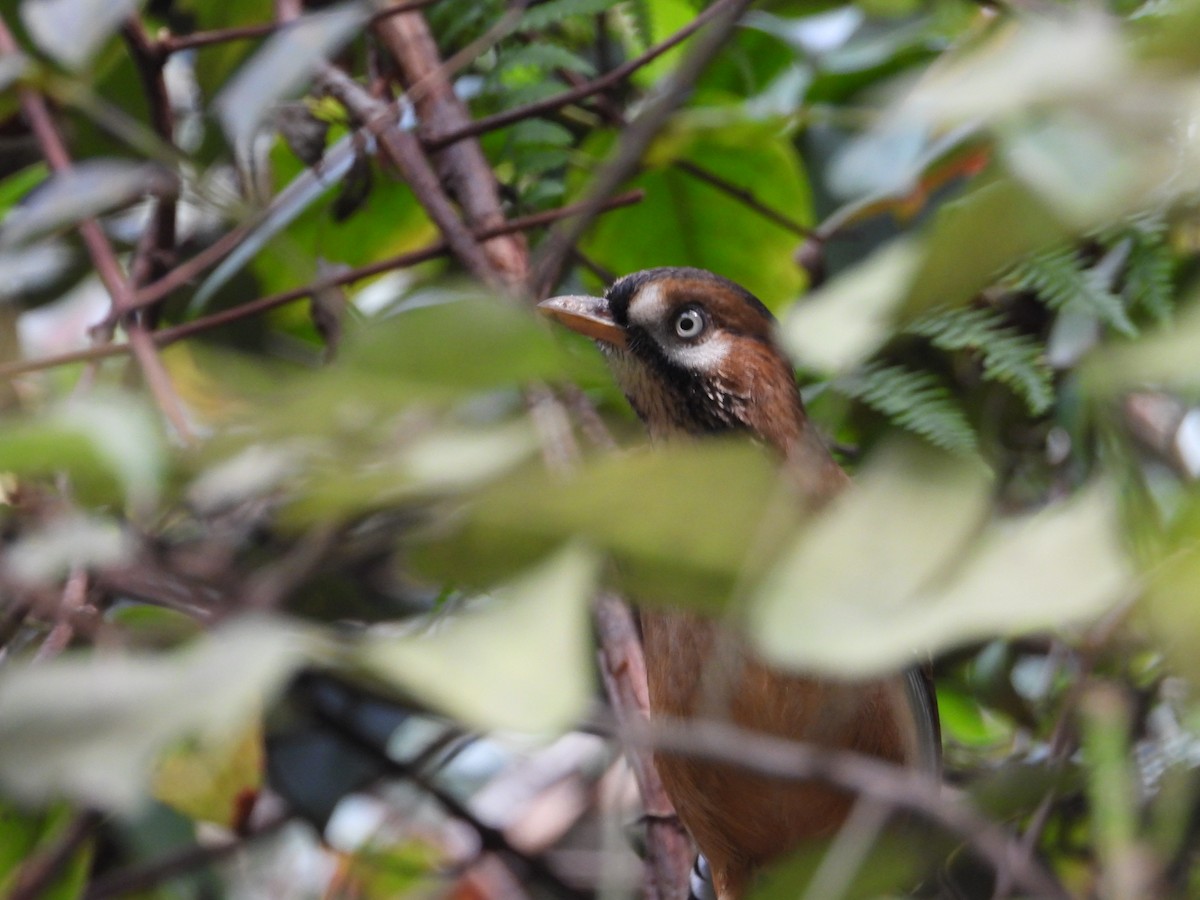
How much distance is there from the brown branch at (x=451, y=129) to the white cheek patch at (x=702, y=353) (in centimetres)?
30

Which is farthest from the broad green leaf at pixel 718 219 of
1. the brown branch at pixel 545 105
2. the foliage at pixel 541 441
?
the brown branch at pixel 545 105

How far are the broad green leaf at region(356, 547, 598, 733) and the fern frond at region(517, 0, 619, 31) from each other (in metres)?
1.67

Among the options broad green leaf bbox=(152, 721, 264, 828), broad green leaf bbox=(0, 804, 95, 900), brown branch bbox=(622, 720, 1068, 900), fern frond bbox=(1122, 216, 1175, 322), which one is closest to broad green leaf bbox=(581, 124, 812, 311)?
fern frond bbox=(1122, 216, 1175, 322)

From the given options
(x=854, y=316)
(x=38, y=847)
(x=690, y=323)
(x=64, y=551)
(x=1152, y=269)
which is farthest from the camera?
(x=690, y=323)

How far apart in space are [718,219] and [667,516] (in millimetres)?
1919

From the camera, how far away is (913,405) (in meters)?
1.69

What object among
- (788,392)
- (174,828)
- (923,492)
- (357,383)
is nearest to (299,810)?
(174,828)

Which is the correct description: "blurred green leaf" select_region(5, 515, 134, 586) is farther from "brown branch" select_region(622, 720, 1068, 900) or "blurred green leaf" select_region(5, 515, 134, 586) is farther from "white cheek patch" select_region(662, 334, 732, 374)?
"white cheek patch" select_region(662, 334, 732, 374)

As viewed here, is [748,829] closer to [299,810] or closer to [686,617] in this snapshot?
[686,617]

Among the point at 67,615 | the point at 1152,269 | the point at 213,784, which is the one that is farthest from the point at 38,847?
the point at 1152,269

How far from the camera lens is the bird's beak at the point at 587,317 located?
2264mm

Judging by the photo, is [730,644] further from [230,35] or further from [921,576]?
[230,35]

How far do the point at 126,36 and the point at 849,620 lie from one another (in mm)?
2052

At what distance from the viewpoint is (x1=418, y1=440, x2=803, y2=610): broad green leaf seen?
0.75m
